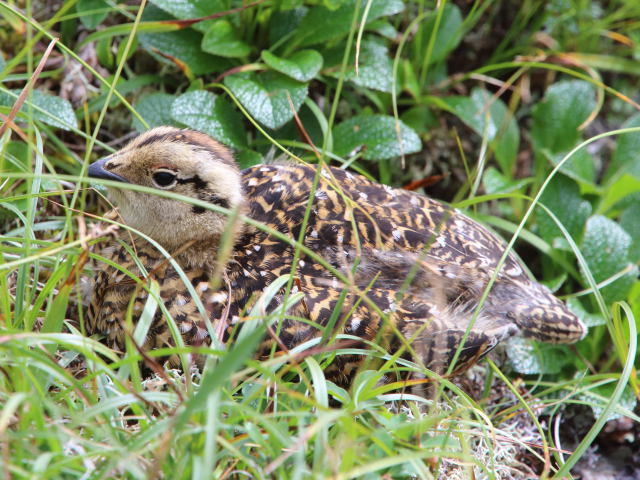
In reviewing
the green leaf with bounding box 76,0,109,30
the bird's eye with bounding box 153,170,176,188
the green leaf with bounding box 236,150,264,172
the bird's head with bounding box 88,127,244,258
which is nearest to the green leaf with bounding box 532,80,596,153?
the green leaf with bounding box 236,150,264,172

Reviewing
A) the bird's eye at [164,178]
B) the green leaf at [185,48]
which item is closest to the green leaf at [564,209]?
the green leaf at [185,48]

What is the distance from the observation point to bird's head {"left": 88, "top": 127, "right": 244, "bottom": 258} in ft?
8.33

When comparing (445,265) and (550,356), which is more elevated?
(445,265)

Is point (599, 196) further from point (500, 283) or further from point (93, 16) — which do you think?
point (93, 16)

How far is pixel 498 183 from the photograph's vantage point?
3.73 m

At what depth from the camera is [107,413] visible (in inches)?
77.0

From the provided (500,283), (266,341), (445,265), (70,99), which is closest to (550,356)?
(500,283)

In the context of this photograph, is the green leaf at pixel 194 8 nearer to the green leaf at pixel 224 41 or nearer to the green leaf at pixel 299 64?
the green leaf at pixel 224 41

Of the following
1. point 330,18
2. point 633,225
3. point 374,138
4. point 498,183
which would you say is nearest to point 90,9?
point 330,18

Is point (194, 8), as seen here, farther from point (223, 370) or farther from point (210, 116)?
point (223, 370)

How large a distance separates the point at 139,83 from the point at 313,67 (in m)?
0.84

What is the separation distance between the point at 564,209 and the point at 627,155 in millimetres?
621

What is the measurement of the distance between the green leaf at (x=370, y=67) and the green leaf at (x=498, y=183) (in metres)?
0.69

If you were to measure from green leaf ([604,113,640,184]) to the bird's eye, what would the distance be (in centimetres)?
238
